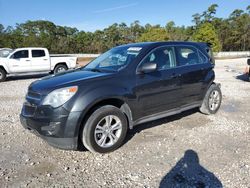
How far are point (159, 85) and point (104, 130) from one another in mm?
1430

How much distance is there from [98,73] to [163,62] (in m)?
1.41

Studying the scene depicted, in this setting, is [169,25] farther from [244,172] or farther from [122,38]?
[244,172]

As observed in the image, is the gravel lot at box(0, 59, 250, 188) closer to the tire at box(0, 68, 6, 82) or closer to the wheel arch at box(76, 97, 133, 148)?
the wheel arch at box(76, 97, 133, 148)

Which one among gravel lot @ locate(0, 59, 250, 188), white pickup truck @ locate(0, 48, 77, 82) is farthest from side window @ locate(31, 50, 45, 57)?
gravel lot @ locate(0, 59, 250, 188)

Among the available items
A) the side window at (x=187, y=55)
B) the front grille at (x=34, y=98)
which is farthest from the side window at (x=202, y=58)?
the front grille at (x=34, y=98)

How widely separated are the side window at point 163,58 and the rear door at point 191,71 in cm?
18

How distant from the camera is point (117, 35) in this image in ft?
281

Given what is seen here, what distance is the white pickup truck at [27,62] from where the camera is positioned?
1357cm

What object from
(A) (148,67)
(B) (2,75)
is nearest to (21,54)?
(B) (2,75)

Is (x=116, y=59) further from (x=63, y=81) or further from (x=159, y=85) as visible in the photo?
(x=63, y=81)

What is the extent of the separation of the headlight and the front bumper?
9 centimetres

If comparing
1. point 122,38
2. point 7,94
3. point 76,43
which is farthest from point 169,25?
point 7,94

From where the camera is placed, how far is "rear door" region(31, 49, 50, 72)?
14242 mm

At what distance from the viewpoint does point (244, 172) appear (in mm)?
3588
